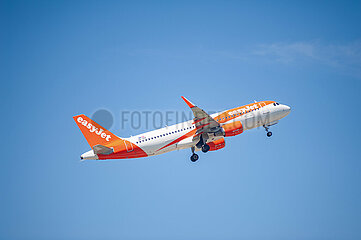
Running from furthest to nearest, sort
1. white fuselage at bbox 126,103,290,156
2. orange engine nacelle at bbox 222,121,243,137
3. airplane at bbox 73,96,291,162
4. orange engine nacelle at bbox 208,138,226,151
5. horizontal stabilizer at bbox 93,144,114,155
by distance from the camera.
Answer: orange engine nacelle at bbox 208,138,226,151, orange engine nacelle at bbox 222,121,243,137, white fuselage at bbox 126,103,290,156, airplane at bbox 73,96,291,162, horizontal stabilizer at bbox 93,144,114,155

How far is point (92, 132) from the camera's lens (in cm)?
6284

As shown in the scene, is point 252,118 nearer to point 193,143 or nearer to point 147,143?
point 193,143

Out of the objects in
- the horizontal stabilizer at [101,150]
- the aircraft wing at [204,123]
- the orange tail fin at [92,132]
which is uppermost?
the aircraft wing at [204,123]

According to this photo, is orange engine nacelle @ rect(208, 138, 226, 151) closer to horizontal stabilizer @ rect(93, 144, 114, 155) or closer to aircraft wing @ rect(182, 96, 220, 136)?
aircraft wing @ rect(182, 96, 220, 136)

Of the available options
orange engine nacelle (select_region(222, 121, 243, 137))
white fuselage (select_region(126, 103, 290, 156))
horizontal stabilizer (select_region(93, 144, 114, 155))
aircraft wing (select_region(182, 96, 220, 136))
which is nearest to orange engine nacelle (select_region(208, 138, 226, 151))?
white fuselage (select_region(126, 103, 290, 156))

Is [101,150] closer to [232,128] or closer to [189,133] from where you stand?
[189,133]

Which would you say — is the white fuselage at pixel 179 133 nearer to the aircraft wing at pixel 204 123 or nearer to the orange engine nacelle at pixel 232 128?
the orange engine nacelle at pixel 232 128

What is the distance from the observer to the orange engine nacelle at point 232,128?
6731 cm

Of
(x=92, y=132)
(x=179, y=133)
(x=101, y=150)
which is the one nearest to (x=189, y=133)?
(x=179, y=133)

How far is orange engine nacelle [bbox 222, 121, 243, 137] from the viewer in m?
67.3

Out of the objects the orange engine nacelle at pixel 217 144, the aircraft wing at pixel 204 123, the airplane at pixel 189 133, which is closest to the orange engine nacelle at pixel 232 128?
the airplane at pixel 189 133

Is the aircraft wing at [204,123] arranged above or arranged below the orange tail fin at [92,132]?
above

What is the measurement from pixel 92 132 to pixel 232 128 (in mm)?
21208

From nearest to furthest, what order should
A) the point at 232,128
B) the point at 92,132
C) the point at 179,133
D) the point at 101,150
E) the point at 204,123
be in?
the point at 101,150 < the point at 92,132 < the point at 204,123 < the point at 179,133 < the point at 232,128
